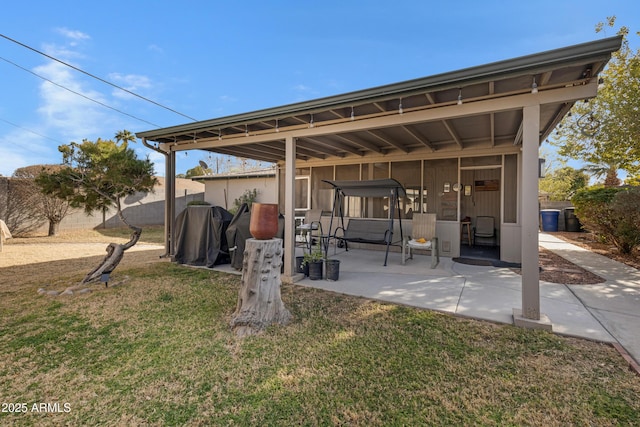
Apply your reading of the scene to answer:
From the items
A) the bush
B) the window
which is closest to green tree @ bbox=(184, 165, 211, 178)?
the window

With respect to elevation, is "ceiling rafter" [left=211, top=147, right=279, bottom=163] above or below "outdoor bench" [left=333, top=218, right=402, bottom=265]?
above

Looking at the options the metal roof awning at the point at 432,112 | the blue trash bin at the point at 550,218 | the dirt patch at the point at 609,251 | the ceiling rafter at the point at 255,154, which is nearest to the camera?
the metal roof awning at the point at 432,112

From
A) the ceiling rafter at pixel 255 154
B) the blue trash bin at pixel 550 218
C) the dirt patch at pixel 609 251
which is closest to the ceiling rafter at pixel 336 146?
the ceiling rafter at pixel 255 154

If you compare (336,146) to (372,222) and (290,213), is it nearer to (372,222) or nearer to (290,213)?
(372,222)

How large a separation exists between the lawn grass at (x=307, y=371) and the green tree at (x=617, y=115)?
6.16m

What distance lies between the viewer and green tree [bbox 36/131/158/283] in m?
4.67

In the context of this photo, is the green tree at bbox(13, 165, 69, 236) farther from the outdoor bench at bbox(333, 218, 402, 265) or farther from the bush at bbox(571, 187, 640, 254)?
the bush at bbox(571, 187, 640, 254)

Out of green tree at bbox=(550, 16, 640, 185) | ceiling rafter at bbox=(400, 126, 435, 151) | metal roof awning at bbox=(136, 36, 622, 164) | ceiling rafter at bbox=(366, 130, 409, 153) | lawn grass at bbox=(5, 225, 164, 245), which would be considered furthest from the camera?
lawn grass at bbox=(5, 225, 164, 245)

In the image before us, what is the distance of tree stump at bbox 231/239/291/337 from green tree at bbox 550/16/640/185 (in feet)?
22.9

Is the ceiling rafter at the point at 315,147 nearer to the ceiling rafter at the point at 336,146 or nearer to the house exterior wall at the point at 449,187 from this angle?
the ceiling rafter at the point at 336,146

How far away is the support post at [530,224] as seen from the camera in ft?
9.39

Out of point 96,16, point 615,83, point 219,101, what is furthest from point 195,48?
point 615,83

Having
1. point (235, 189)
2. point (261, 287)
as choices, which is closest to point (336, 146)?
point (261, 287)

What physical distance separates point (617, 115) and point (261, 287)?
29.6ft
